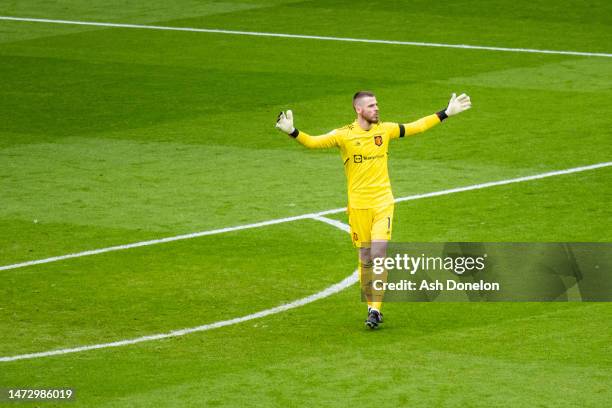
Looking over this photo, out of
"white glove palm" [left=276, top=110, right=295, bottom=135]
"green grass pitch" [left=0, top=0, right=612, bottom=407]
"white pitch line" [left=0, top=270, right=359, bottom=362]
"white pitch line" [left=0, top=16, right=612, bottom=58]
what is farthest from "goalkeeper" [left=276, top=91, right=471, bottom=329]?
"white pitch line" [left=0, top=16, right=612, bottom=58]

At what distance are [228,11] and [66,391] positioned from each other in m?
23.9

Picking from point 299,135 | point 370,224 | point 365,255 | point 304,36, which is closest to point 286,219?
point 365,255

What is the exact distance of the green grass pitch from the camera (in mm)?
12727

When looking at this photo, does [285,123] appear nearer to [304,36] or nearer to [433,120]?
[433,120]

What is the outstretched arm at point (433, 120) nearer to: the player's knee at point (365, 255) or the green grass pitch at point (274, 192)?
the player's knee at point (365, 255)

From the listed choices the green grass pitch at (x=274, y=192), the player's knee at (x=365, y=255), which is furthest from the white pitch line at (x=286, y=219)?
the player's knee at (x=365, y=255)

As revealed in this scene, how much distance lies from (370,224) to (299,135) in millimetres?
1138

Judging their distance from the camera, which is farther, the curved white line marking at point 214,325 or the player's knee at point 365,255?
the player's knee at point 365,255

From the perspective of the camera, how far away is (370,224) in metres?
14.3

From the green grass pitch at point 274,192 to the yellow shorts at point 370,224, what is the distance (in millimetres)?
815

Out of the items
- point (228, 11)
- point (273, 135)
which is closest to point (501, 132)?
point (273, 135)

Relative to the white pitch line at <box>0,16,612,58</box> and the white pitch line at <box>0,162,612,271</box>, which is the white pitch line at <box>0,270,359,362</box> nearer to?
the white pitch line at <box>0,162,612,271</box>

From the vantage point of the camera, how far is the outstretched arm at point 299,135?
1371 centimetres

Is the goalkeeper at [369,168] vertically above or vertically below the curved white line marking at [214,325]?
above
